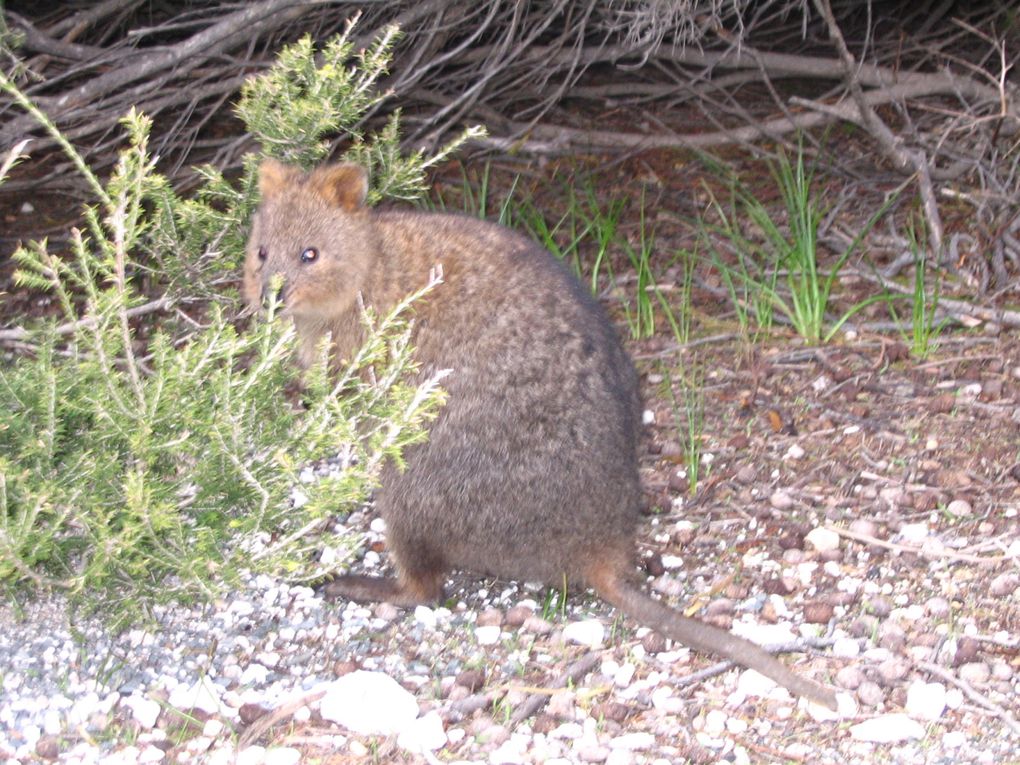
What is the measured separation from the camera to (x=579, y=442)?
12.9ft

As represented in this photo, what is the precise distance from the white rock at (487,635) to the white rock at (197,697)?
76 cm

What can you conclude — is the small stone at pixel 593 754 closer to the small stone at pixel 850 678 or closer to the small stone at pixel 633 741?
the small stone at pixel 633 741

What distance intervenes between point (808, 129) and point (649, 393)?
102 inches

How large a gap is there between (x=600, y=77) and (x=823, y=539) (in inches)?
172

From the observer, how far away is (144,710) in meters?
3.40

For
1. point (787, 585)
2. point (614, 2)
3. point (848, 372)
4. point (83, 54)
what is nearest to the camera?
point (787, 585)

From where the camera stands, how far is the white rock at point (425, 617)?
400 cm

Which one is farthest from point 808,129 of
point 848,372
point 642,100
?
point 848,372

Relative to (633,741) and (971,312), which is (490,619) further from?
(971,312)

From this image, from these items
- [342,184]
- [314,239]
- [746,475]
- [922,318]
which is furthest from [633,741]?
[922,318]

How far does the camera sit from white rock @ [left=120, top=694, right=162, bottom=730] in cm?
338

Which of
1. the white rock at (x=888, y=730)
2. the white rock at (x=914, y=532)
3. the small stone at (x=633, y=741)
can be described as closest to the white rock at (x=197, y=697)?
the small stone at (x=633, y=741)

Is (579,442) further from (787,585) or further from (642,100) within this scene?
(642,100)

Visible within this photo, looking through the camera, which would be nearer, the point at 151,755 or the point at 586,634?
the point at 151,755
